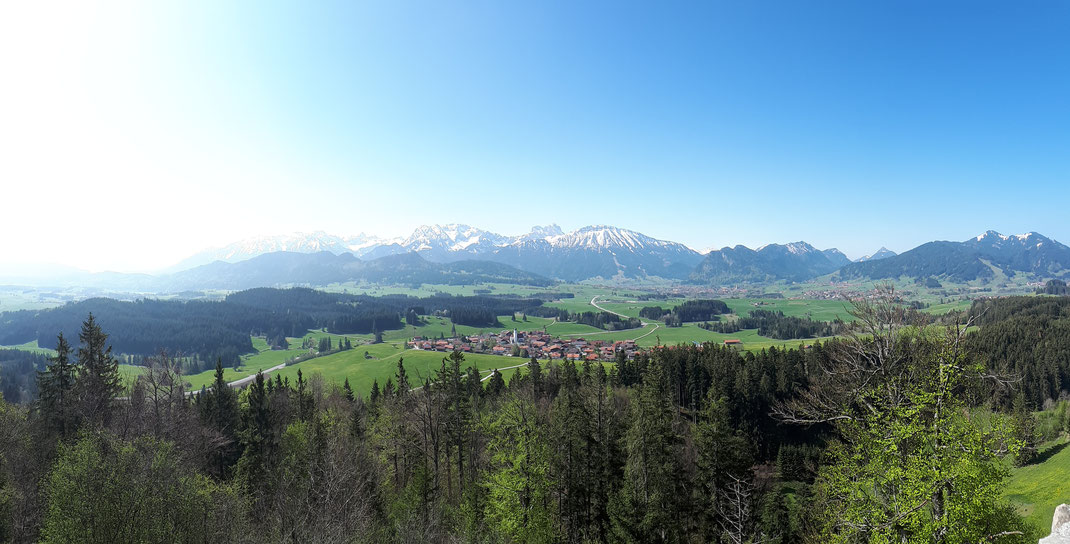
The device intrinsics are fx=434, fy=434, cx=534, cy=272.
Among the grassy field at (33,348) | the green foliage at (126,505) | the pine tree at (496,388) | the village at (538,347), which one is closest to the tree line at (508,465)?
the green foliage at (126,505)

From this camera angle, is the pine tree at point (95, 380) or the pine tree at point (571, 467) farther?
the pine tree at point (95, 380)

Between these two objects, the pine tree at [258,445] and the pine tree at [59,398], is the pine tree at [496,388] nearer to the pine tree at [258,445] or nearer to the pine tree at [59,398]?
the pine tree at [258,445]

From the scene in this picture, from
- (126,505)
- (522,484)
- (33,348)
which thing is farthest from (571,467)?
(33,348)

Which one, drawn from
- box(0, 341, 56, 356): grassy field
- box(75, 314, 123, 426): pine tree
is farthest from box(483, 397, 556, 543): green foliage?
box(0, 341, 56, 356): grassy field

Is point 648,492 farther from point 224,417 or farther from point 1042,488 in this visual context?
point 224,417

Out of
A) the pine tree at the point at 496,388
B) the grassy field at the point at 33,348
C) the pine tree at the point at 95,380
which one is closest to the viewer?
the pine tree at the point at 95,380

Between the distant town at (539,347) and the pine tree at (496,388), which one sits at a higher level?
the pine tree at (496,388)

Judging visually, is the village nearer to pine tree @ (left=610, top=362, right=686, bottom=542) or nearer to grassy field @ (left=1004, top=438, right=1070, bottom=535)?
grassy field @ (left=1004, top=438, right=1070, bottom=535)
